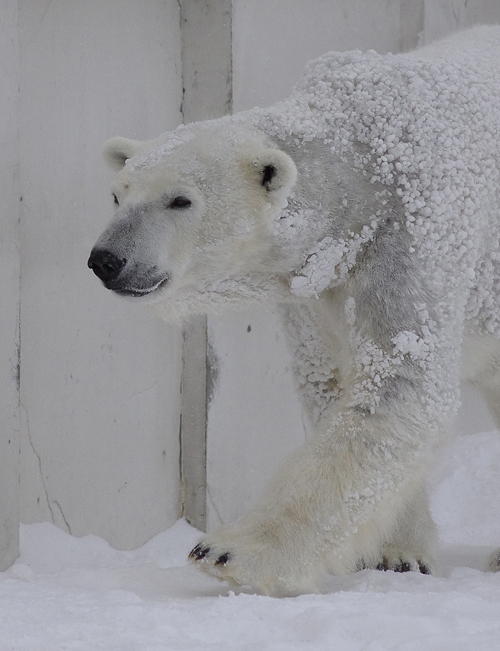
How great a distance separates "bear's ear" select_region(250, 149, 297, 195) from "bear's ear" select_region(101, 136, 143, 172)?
473mm

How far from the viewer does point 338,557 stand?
2.50 metres

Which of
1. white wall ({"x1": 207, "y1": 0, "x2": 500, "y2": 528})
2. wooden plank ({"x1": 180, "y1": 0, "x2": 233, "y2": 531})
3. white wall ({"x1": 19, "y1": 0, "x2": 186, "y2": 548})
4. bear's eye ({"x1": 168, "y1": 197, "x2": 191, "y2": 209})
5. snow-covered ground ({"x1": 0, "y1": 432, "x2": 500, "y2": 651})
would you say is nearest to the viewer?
snow-covered ground ({"x1": 0, "y1": 432, "x2": 500, "y2": 651})

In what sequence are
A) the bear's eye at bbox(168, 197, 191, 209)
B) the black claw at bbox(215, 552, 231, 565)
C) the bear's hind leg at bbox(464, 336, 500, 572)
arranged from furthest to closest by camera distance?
the bear's hind leg at bbox(464, 336, 500, 572), the bear's eye at bbox(168, 197, 191, 209), the black claw at bbox(215, 552, 231, 565)

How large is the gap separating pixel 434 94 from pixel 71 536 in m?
2.43

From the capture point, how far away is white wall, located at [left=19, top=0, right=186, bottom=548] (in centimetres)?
391

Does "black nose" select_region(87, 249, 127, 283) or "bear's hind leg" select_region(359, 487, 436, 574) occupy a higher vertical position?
"black nose" select_region(87, 249, 127, 283)

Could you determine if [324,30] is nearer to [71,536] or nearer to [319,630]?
[71,536]

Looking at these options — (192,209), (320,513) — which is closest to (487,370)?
(320,513)

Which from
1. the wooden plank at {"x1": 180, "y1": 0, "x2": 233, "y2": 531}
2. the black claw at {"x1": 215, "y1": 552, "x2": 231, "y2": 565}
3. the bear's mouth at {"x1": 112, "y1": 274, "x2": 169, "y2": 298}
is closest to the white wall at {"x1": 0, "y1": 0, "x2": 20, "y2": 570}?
the bear's mouth at {"x1": 112, "y1": 274, "x2": 169, "y2": 298}

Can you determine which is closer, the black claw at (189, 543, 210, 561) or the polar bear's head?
the black claw at (189, 543, 210, 561)

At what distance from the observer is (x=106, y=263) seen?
245cm

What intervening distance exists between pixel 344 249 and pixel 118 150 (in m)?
0.79

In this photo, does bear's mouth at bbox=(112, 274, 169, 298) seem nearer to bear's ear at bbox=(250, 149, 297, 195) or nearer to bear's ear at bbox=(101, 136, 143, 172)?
bear's ear at bbox=(250, 149, 297, 195)

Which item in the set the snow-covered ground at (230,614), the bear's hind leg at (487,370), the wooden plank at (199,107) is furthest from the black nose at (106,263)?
the wooden plank at (199,107)
